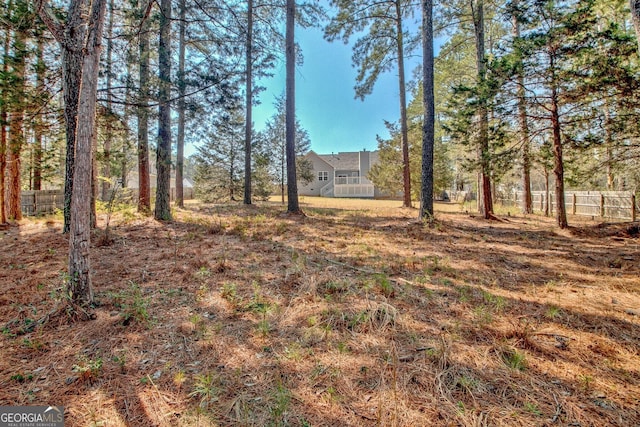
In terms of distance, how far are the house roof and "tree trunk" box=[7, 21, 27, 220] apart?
3093 centimetres

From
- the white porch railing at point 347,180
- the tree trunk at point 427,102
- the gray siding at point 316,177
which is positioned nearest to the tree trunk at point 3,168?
the tree trunk at point 427,102

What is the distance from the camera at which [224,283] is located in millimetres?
3199

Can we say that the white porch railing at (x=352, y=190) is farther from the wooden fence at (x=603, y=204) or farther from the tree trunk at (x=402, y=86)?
→ the wooden fence at (x=603, y=204)

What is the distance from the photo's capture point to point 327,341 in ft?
7.00

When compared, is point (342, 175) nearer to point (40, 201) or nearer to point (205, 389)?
point (40, 201)

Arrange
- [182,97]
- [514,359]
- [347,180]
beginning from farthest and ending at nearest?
[347,180]
[182,97]
[514,359]

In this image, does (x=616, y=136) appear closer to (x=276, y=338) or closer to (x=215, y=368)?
(x=276, y=338)

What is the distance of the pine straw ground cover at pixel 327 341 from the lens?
4.98 ft

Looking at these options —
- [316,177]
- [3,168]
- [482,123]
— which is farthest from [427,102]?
[316,177]

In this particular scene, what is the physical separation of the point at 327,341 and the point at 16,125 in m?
8.84

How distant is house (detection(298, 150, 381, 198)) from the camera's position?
1373 inches

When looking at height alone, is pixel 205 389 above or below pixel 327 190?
below

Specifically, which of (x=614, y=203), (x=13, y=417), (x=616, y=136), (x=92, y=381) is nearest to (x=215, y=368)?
(x=92, y=381)

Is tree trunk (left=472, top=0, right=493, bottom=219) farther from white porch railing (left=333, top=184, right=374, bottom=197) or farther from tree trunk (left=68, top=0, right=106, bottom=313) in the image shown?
white porch railing (left=333, top=184, right=374, bottom=197)
